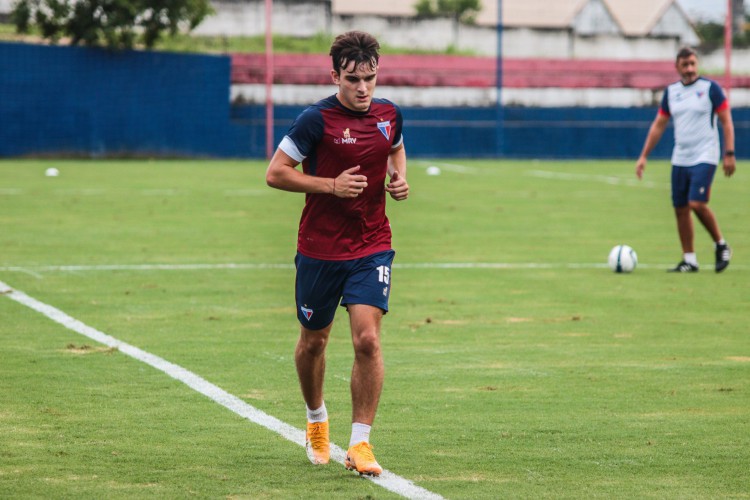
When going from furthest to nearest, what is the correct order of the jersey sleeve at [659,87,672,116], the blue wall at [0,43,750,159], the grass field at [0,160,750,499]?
1. the blue wall at [0,43,750,159]
2. the jersey sleeve at [659,87,672,116]
3. the grass field at [0,160,750,499]

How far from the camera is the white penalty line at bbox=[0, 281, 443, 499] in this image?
5.74 meters

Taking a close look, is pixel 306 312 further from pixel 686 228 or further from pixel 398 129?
pixel 686 228

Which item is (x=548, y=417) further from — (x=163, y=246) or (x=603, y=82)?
(x=603, y=82)

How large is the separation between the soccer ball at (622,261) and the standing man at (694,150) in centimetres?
53

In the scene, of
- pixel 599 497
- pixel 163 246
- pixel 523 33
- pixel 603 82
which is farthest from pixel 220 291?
pixel 523 33

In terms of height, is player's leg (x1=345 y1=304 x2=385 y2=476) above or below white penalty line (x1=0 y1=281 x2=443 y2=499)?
above

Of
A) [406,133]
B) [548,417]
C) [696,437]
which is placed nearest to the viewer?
[696,437]

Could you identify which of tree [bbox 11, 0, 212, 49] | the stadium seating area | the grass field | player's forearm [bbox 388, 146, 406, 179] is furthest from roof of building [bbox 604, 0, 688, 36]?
player's forearm [bbox 388, 146, 406, 179]

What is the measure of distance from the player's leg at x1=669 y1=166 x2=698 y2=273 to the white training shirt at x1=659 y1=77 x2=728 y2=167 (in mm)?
184

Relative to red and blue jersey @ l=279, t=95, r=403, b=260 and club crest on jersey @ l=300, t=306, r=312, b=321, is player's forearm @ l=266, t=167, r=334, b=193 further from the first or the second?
club crest on jersey @ l=300, t=306, r=312, b=321

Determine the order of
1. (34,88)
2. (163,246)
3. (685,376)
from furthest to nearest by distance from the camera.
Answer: (34,88) < (163,246) < (685,376)

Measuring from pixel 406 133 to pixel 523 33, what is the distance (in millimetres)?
25033

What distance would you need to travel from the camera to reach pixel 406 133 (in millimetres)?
46500

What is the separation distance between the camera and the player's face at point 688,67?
13883 millimetres
